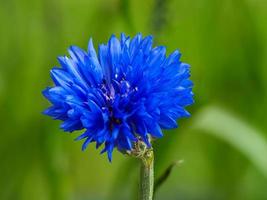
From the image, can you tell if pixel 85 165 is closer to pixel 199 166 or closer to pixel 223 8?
pixel 199 166

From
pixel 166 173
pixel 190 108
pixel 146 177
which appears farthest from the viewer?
pixel 190 108

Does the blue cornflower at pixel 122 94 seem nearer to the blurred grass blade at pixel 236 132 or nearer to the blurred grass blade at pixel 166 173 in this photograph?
Answer: the blurred grass blade at pixel 166 173

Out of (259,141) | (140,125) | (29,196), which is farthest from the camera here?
(29,196)

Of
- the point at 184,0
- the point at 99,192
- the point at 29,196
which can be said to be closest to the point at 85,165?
the point at 99,192

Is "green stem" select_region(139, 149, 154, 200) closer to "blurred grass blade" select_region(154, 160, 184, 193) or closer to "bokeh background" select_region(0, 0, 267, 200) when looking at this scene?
"blurred grass blade" select_region(154, 160, 184, 193)

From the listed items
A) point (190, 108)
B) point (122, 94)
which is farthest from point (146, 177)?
point (190, 108)

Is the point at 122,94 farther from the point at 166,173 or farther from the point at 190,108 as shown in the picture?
the point at 190,108

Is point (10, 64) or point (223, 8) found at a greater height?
point (10, 64)
